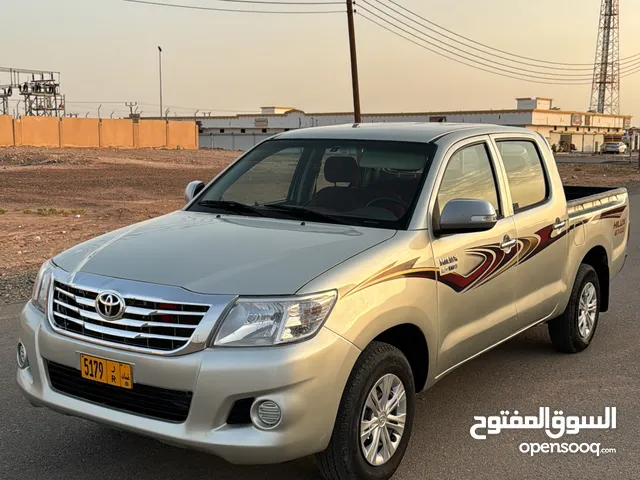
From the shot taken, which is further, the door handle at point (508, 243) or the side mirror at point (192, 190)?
the side mirror at point (192, 190)

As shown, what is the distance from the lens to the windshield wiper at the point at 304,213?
14.7 ft

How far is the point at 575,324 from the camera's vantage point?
6.11 metres

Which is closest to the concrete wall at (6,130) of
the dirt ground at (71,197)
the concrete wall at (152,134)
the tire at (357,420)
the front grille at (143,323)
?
the dirt ground at (71,197)

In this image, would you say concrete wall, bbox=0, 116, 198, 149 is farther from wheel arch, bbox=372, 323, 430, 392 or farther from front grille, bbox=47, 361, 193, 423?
wheel arch, bbox=372, 323, 430, 392

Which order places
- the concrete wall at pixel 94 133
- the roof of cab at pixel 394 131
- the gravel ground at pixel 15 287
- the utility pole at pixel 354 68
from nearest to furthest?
the roof of cab at pixel 394 131 < the gravel ground at pixel 15 287 < the utility pole at pixel 354 68 < the concrete wall at pixel 94 133

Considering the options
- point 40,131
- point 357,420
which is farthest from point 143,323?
point 40,131

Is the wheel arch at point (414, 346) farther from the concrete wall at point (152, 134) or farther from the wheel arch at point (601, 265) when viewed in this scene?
the concrete wall at point (152, 134)

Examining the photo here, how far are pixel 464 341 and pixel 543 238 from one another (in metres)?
1.32

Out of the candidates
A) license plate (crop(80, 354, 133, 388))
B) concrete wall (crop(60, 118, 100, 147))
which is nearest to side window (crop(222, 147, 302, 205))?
license plate (crop(80, 354, 133, 388))

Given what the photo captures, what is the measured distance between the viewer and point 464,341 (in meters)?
4.52

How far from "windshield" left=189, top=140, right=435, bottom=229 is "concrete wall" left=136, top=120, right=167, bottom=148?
56.5 metres

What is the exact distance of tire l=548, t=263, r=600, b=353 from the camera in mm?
6047

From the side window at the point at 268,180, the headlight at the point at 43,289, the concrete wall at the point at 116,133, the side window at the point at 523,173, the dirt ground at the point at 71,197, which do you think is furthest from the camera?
the concrete wall at the point at 116,133

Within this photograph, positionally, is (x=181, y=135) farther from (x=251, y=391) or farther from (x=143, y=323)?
(x=251, y=391)
